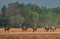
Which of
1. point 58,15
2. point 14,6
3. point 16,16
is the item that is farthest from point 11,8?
point 58,15

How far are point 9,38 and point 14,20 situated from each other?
40.9 m

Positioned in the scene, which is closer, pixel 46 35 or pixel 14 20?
pixel 46 35

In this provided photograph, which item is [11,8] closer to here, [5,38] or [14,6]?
[14,6]

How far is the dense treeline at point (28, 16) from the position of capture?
63.9 m

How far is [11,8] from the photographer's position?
76.1 m

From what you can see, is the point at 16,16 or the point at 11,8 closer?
the point at 16,16

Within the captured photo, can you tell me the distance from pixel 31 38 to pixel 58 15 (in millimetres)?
51790

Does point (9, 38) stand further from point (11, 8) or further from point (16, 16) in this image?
point (11, 8)

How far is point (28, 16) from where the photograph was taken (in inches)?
2719

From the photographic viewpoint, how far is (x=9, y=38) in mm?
26094

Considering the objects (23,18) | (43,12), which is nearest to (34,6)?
(43,12)

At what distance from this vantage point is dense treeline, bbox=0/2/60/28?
6394 centimetres

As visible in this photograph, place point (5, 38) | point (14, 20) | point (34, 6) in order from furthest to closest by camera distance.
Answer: point (34, 6), point (14, 20), point (5, 38)

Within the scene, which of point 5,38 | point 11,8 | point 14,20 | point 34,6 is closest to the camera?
point 5,38
